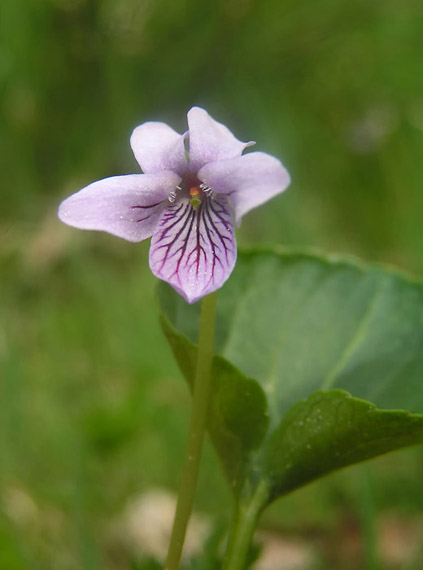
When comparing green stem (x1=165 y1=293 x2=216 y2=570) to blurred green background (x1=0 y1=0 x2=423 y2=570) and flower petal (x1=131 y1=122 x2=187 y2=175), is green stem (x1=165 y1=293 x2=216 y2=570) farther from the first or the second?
blurred green background (x1=0 y1=0 x2=423 y2=570)

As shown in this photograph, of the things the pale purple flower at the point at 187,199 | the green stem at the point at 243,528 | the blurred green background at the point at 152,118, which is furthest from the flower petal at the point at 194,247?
the blurred green background at the point at 152,118

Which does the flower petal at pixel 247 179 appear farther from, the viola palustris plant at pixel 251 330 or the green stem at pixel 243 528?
the green stem at pixel 243 528

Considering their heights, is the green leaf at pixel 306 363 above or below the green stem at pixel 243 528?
above

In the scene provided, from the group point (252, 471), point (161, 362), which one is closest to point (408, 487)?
point (161, 362)

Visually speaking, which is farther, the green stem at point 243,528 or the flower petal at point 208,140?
the green stem at point 243,528

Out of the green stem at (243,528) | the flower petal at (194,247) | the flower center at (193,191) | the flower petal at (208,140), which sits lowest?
the green stem at (243,528)

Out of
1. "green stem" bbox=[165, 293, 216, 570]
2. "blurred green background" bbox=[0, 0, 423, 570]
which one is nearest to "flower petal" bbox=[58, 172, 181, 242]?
"green stem" bbox=[165, 293, 216, 570]

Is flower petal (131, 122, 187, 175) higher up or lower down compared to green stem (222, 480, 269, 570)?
higher up
